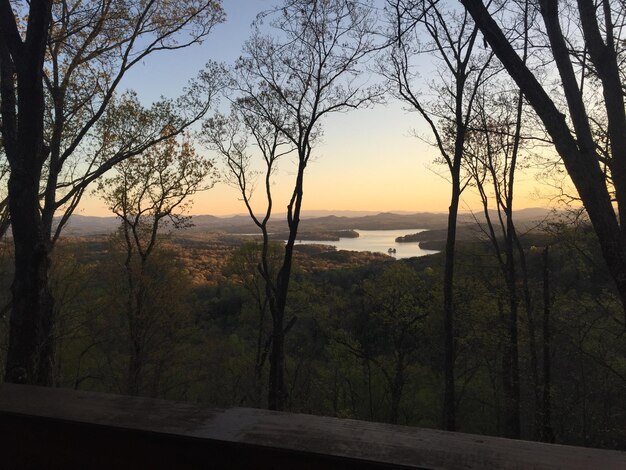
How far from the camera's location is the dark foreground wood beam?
90 cm

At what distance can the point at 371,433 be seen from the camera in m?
1.00

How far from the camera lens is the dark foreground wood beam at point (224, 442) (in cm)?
90

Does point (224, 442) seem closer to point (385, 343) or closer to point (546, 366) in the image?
point (546, 366)

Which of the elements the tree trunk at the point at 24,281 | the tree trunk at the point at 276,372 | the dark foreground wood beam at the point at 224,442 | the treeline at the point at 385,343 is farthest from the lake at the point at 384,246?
the dark foreground wood beam at the point at 224,442

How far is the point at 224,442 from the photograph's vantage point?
3.17 ft

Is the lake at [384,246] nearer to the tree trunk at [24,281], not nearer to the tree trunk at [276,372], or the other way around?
the tree trunk at [276,372]

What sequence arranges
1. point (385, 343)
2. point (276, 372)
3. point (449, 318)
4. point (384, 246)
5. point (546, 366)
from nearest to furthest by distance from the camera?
point (449, 318)
point (546, 366)
point (276, 372)
point (385, 343)
point (384, 246)

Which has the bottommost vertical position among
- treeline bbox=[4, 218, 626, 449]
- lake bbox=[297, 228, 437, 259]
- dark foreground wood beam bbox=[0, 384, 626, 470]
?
treeline bbox=[4, 218, 626, 449]

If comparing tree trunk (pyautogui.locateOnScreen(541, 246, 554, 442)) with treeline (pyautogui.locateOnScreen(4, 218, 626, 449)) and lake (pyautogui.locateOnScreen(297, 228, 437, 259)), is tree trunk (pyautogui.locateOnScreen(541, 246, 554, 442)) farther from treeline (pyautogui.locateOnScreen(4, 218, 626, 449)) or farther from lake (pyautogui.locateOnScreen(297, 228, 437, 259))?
lake (pyautogui.locateOnScreen(297, 228, 437, 259))

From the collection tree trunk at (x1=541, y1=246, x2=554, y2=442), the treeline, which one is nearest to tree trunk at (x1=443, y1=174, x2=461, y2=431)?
tree trunk at (x1=541, y1=246, x2=554, y2=442)

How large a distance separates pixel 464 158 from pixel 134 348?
492 inches

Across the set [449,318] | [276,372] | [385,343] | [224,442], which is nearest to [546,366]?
[449,318]

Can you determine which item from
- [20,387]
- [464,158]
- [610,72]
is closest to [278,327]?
[464,158]

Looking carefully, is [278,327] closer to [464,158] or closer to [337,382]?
[464,158]
